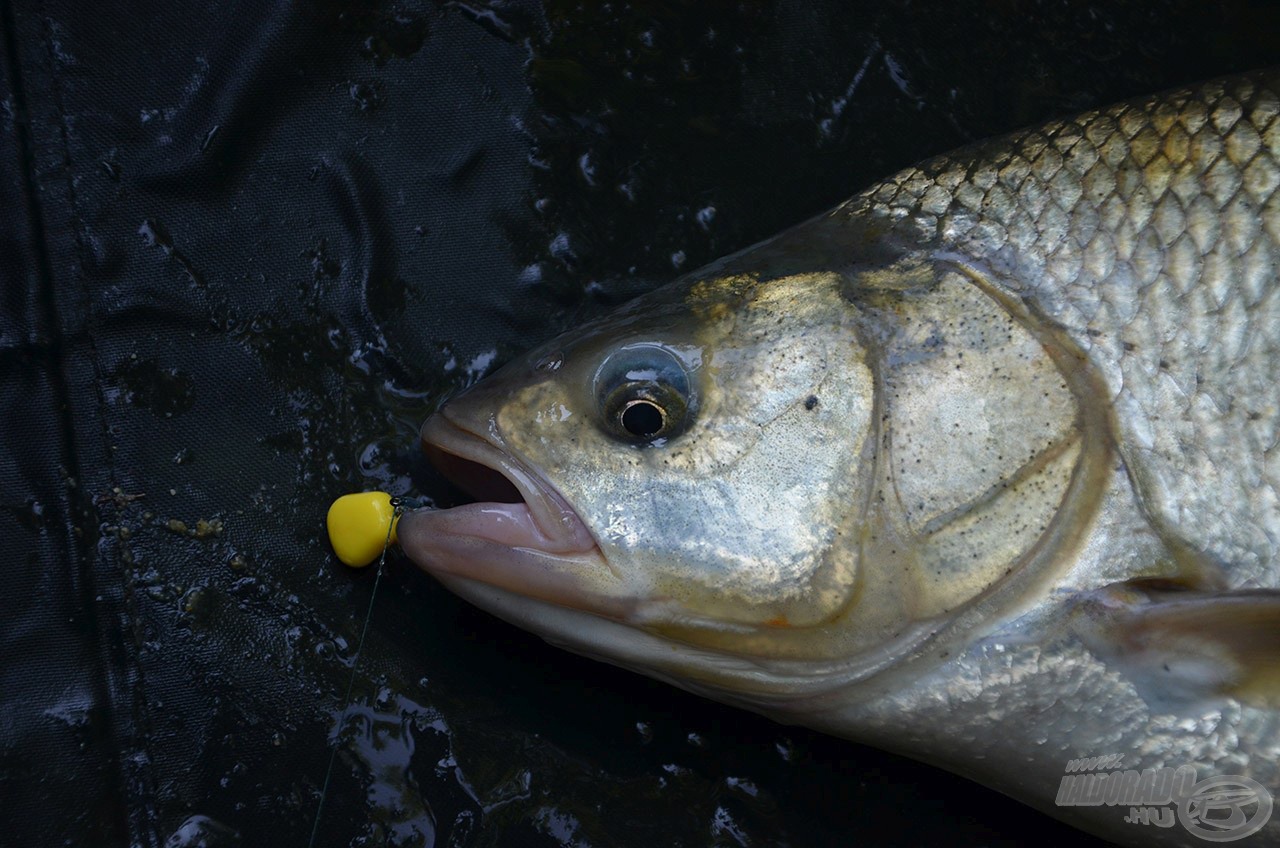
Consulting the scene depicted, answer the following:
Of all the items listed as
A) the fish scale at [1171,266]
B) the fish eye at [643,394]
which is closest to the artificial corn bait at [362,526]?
the fish eye at [643,394]

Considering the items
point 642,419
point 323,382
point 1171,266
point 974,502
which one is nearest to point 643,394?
point 642,419

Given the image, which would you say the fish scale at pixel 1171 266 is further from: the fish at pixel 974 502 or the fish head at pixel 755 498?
Result: the fish head at pixel 755 498

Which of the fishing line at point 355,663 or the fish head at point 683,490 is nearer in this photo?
the fish head at point 683,490

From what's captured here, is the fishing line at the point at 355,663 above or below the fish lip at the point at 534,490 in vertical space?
below

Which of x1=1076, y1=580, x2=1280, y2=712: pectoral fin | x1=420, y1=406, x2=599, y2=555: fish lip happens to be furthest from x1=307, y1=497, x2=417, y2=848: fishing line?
x1=1076, y1=580, x2=1280, y2=712: pectoral fin

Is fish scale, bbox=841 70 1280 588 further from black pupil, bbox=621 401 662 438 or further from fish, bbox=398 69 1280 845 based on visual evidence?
black pupil, bbox=621 401 662 438

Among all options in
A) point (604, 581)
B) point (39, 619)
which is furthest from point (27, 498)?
point (604, 581)

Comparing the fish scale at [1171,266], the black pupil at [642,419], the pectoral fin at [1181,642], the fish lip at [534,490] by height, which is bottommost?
the fish lip at [534,490]

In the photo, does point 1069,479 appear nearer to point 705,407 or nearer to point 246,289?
point 705,407

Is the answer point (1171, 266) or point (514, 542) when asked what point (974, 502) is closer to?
point (1171, 266)
